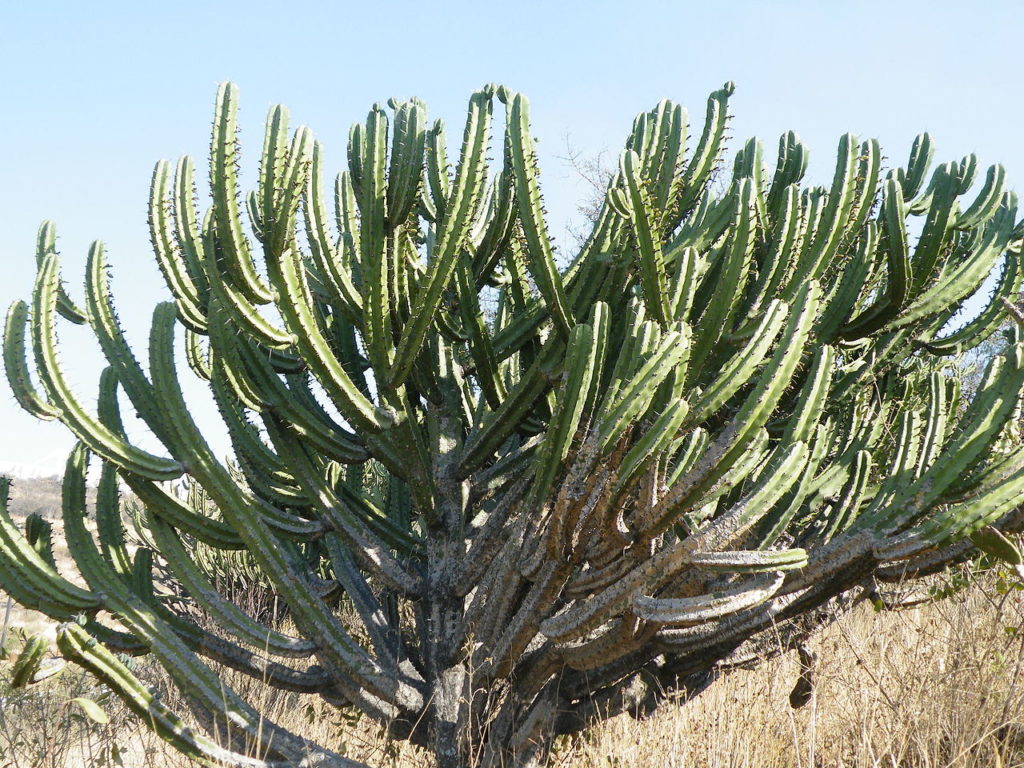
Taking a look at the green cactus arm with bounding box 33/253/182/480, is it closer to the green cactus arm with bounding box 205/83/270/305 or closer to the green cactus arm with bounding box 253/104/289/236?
the green cactus arm with bounding box 205/83/270/305

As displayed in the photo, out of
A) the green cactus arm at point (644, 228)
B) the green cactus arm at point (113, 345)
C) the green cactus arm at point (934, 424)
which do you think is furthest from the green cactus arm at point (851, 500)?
the green cactus arm at point (113, 345)

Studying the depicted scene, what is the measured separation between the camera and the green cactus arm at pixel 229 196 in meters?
3.33

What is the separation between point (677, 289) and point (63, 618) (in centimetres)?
265

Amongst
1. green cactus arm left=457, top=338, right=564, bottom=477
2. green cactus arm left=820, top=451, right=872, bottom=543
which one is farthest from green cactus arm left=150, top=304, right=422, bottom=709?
green cactus arm left=820, top=451, right=872, bottom=543

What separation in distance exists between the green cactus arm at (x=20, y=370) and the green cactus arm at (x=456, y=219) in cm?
137

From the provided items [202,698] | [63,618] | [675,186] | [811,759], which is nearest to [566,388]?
[675,186]

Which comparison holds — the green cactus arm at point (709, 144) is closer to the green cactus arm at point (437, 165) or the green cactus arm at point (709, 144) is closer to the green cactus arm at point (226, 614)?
the green cactus arm at point (437, 165)

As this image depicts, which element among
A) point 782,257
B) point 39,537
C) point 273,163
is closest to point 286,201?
point 273,163

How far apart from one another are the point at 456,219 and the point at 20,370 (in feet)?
5.66

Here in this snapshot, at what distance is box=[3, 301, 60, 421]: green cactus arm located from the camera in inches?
138

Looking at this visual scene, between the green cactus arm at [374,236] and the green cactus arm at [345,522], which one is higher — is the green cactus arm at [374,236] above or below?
above

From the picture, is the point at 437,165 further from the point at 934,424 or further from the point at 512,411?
the point at 934,424

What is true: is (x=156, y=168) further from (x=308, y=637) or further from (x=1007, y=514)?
(x=1007, y=514)

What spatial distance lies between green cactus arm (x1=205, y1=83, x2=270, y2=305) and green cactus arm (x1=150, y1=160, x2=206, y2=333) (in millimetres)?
283
